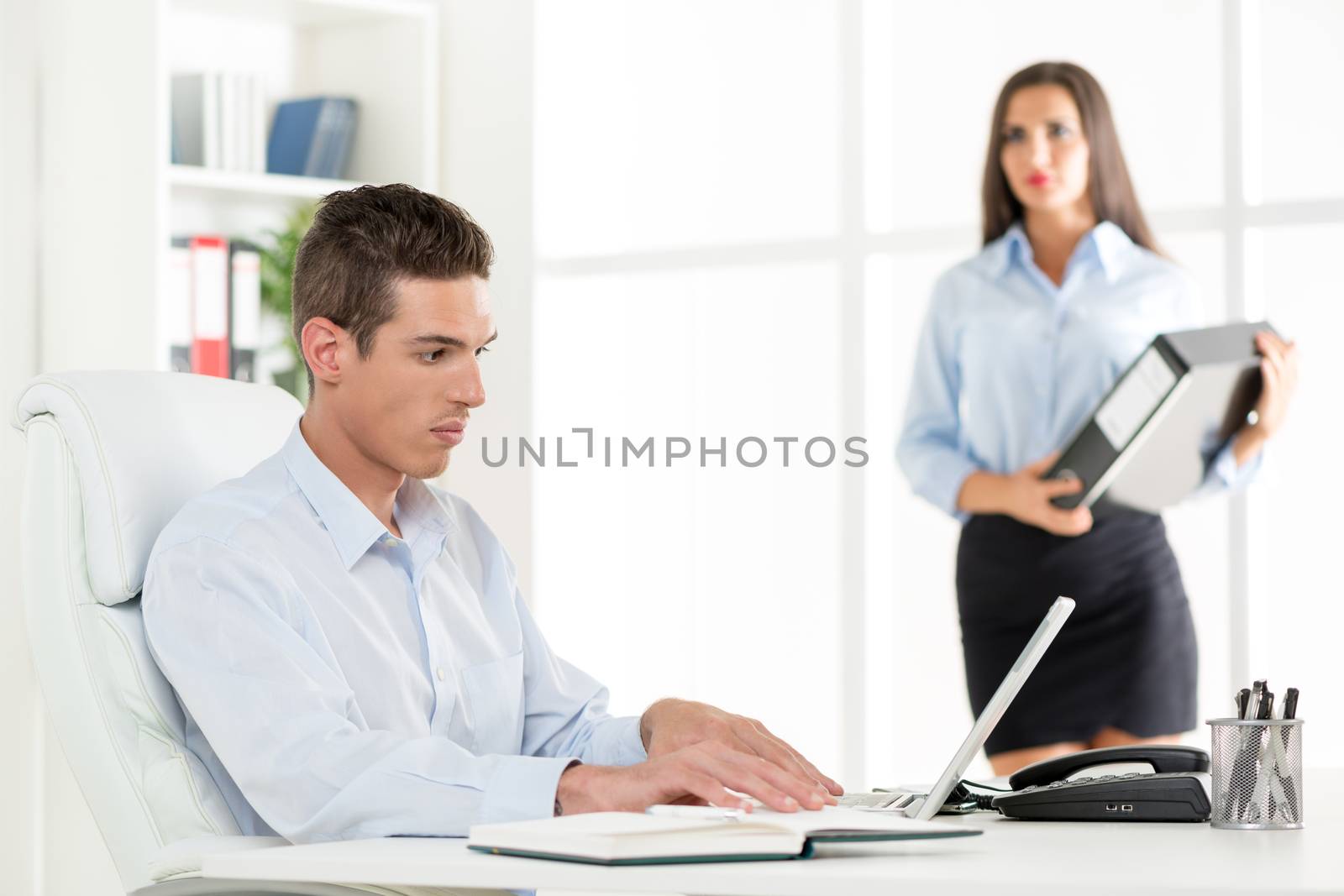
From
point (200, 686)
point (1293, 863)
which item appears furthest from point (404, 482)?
point (1293, 863)

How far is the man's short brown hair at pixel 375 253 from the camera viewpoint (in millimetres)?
1608

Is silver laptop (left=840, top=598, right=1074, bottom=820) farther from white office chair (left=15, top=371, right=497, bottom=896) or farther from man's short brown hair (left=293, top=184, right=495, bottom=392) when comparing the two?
man's short brown hair (left=293, top=184, right=495, bottom=392)

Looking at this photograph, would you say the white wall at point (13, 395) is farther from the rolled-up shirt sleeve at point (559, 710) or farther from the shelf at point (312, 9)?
the rolled-up shirt sleeve at point (559, 710)

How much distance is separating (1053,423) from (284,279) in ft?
5.47

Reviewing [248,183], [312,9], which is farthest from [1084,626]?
[312,9]

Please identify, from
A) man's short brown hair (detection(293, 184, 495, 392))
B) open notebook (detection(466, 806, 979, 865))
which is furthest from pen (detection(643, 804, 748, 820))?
man's short brown hair (detection(293, 184, 495, 392))

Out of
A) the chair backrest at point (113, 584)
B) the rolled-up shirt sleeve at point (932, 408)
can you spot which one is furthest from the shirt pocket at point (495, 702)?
the rolled-up shirt sleeve at point (932, 408)

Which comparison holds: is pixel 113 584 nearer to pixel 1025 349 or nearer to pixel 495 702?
pixel 495 702

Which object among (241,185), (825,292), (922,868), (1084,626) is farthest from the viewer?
(825,292)

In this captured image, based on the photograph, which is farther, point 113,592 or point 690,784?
point 113,592

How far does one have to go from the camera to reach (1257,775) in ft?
4.09

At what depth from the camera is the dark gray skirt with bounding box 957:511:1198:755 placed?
3.01 meters

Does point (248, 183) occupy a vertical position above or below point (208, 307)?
above

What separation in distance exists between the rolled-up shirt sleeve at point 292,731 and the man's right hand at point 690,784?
0.10 feet
